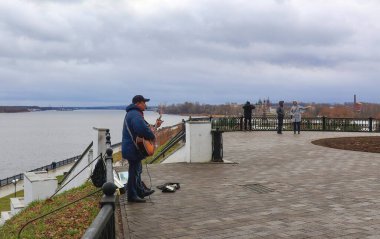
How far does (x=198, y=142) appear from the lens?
41.5 ft

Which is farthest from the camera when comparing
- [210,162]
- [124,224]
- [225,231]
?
[210,162]

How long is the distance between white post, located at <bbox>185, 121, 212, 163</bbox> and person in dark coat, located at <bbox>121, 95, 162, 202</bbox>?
4.77 m

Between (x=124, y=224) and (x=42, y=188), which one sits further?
(x=42, y=188)

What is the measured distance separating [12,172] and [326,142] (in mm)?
53493

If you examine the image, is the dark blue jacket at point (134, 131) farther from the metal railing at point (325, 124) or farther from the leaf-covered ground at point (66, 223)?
the metal railing at point (325, 124)

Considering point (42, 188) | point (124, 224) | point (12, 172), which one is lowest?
point (12, 172)

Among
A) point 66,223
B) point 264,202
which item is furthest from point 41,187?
point 264,202

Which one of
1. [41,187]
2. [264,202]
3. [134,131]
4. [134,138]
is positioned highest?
[134,131]

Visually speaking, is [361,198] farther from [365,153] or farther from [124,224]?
[365,153]

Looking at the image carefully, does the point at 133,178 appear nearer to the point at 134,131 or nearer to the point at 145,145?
the point at 145,145

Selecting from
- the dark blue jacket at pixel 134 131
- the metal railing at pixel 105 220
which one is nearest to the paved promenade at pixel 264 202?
the dark blue jacket at pixel 134 131

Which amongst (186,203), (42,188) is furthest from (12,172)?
(186,203)

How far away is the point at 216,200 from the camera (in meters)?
7.83

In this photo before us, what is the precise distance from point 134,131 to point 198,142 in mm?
5408
